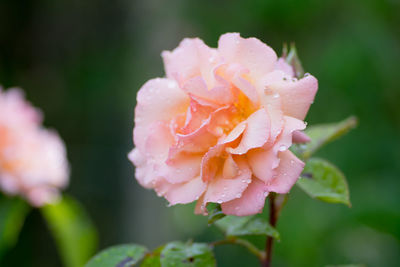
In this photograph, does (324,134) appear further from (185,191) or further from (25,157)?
(25,157)

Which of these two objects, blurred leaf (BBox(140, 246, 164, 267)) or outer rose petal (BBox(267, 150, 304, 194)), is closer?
outer rose petal (BBox(267, 150, 304, 194))

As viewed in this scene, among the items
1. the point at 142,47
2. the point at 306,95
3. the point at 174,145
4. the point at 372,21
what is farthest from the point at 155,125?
the point at 142,47

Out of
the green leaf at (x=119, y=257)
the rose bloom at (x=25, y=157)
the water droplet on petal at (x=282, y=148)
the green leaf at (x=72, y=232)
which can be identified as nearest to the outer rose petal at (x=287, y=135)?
the water droplet on petal at (x=282, y=148)

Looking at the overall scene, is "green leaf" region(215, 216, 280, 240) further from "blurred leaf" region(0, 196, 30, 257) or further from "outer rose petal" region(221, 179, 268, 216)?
"blurred leaf" region(0, 196, 30, 257)

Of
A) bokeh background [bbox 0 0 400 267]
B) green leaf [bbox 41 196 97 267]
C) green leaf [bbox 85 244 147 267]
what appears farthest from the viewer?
bokeh background [bbox 0 0 400 267]

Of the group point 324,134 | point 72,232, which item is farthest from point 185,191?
point 72,232

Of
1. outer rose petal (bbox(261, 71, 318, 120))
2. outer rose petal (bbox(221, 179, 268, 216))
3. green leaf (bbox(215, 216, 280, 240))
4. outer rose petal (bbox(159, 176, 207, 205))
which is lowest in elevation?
green leaf (bbox(215, 216, 280, 240))

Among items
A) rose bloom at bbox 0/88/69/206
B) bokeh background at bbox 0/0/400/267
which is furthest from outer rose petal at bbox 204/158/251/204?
rose bloom at bbox 0/88/69/206
